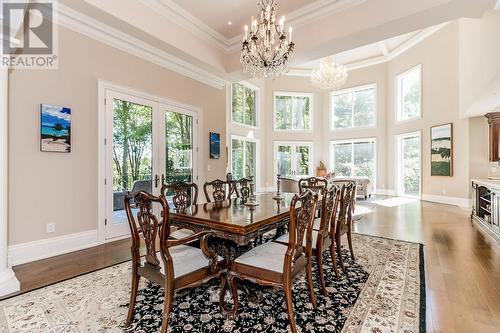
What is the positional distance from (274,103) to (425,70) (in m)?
5.37

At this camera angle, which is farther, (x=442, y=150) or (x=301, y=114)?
(x=301, y=114)

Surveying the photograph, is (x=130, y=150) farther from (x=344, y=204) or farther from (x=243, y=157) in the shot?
(x=243, y=157)

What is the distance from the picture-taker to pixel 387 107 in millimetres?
9320

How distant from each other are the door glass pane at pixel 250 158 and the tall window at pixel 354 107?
376 centimetres

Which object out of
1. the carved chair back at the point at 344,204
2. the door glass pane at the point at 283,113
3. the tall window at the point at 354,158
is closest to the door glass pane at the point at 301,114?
the door glass pane at the point at 283,113

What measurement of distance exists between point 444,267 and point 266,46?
Answer: 3506 millimetres

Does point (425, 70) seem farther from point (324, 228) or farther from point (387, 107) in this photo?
point (324, 228)

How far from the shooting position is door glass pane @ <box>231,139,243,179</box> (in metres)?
8.74

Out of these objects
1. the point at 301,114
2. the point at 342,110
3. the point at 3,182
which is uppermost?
the point at 342,110

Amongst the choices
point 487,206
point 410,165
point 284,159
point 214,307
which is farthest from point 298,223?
point 284,159

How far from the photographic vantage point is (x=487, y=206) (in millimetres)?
4367

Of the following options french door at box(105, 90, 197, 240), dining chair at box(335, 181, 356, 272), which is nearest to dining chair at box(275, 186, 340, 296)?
dining chair at box(335, 181, 356, 272)

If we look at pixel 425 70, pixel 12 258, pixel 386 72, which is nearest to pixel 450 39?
pixel 425 70

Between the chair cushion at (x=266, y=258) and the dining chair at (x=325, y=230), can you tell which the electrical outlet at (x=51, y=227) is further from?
the dining chair at (x=325, y=230)
